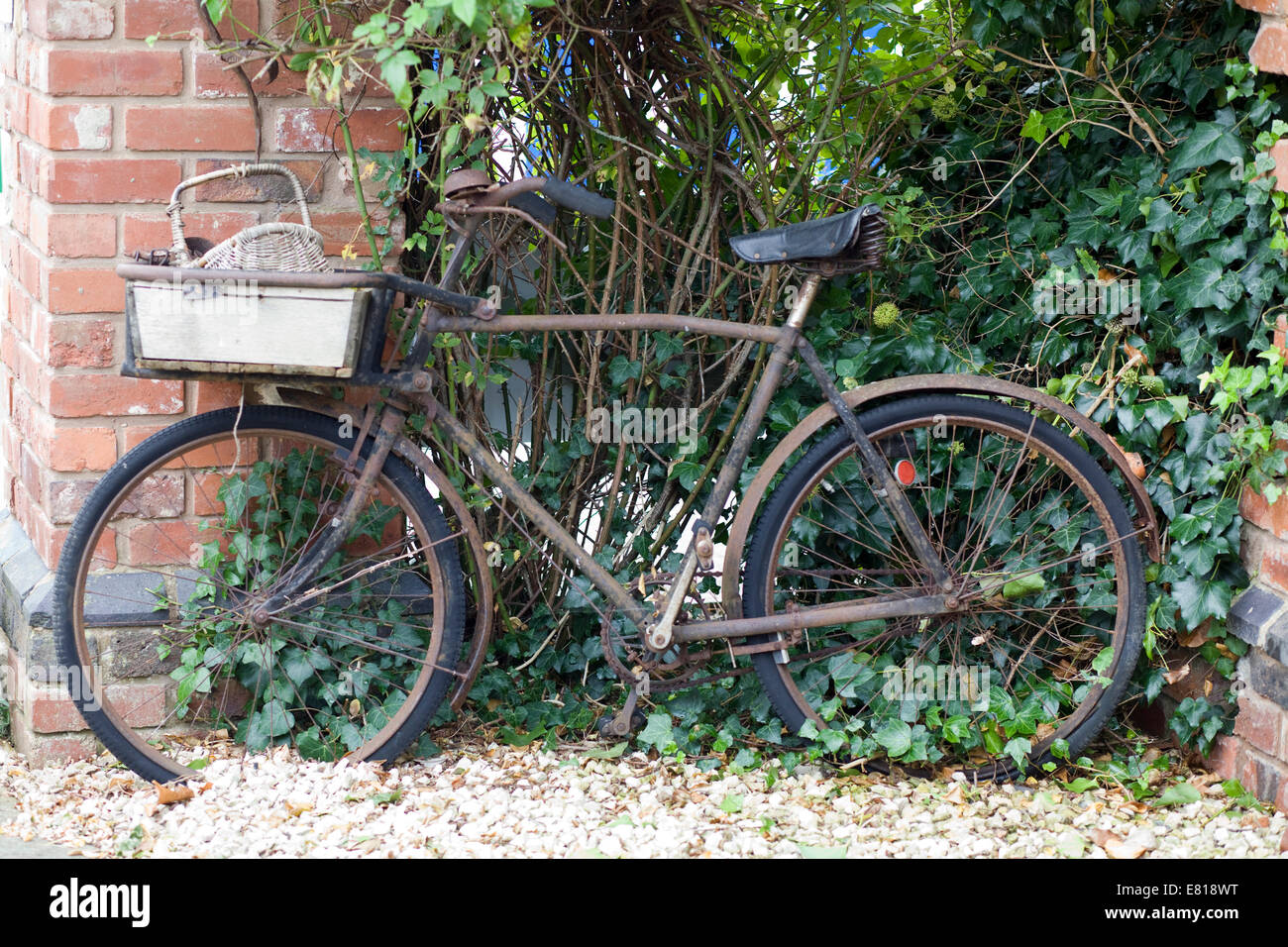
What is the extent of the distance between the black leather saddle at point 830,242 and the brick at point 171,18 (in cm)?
135

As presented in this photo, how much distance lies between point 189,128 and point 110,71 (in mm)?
219

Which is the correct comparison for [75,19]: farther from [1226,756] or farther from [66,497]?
[1226,756]

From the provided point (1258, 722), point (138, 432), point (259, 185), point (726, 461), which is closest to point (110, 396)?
point (138, 432)

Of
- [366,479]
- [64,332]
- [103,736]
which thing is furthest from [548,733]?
[64,332]

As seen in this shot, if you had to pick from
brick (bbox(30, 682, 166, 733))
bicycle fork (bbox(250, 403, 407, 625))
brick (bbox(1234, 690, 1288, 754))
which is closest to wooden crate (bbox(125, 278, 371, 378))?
bicycle fork (bbox(250, 403, 407, 625))

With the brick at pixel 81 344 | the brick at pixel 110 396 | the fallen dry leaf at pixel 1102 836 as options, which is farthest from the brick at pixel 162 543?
the fallen dry leaf at pixel 1102 836

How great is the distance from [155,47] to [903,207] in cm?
197

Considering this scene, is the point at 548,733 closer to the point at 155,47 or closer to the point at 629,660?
the point at 629,660

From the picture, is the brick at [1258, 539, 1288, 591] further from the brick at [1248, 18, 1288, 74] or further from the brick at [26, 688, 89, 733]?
the brick at [26, 688, 89, 733]

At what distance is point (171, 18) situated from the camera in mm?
3197

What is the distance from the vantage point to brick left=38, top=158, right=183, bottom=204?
321 cm

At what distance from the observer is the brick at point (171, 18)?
318 cm

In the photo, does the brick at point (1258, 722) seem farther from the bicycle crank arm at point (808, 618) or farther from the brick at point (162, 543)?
the brick at point (162, 543)

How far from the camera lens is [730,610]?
3363 mm
